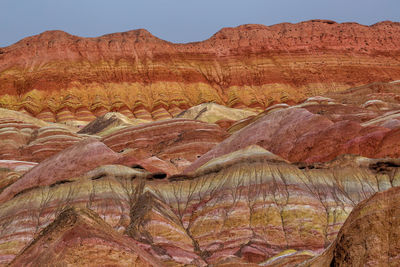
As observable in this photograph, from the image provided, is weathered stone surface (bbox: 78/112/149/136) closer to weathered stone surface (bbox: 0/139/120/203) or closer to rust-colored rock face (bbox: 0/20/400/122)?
rust-colored rock face (bbox: 0/20/400/122)

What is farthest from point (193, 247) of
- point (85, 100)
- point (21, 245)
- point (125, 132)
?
point (85, 100)

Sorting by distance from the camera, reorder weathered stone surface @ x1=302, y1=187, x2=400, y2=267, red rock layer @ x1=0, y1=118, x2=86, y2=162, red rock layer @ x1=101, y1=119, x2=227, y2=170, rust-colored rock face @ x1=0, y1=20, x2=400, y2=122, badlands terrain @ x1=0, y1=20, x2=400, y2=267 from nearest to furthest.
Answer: weathered stone surface @ x1=302, y1=187, x2=400, y2=267, badlands terrain @ x1=0, y1=20, x2=400, y2=267, red rock layer @ x1=101, y1=119, x2=227, y2=170, red rock layer @ x1=0, y1=118, x2=86, y2=162, rust-colored rock face @ x1=0, y1=20, x2=400, y2=122

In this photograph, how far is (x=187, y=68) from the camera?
154 meters

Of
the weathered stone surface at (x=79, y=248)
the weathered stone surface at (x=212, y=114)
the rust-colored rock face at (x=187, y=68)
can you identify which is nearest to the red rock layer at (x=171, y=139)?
the weathered stone surface at (x=212, y=114)

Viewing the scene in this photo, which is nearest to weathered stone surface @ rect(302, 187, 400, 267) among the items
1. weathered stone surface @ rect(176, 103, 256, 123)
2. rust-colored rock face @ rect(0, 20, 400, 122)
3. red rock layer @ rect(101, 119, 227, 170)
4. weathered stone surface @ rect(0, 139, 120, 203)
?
weathered stone surface @ rect(0, 139, 120, 203)

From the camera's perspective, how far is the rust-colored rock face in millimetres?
142750

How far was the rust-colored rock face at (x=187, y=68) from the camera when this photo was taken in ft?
468

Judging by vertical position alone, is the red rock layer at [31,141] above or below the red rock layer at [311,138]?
below

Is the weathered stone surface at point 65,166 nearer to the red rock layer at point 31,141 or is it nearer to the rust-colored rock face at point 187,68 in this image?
the red rock layer at point 31,141

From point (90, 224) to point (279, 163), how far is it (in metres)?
27.2

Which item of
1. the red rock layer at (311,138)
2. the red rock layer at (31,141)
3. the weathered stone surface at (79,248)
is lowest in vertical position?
the red rock layer at (31,141)

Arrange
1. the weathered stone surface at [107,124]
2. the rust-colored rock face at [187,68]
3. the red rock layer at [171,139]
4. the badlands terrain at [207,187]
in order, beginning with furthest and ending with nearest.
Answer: the rust-colored rock face at [187,68], the weathered stone surface at [107,124], the red rock layer at [171,139], the badlands terrain at [207,187]

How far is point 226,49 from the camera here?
162m

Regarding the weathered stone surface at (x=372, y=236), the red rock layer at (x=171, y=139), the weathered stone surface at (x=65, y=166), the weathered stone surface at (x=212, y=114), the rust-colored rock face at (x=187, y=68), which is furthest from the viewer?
the rust-colored rock face at (x=187, y=68)
